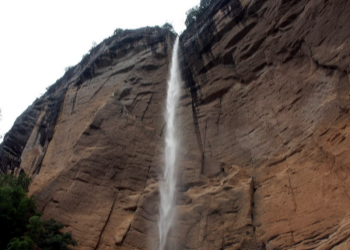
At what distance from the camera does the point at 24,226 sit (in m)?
11.0

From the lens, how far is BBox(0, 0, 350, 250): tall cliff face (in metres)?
9.25

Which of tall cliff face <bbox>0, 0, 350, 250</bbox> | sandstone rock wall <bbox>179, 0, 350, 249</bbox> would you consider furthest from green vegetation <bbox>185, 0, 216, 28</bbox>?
sandstone rock wall <bbox>179, 0, 350, 249</bbox>

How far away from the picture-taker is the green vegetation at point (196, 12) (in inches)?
930

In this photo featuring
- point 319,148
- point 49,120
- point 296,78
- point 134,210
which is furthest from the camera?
point 49,120

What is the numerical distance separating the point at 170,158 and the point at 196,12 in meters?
15.7

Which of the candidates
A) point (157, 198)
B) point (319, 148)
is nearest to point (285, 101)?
point (319, 148)

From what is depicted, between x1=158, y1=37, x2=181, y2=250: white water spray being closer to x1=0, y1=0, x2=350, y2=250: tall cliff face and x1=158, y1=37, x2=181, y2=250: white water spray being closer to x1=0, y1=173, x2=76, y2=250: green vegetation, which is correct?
x1=0, y1=0, x2=350, y2=250: tall cliff face

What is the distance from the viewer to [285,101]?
1138 centimetres

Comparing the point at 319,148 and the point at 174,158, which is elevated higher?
the point at 174,158

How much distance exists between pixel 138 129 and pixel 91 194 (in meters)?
4.11

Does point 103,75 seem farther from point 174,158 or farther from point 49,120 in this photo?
point 174,158

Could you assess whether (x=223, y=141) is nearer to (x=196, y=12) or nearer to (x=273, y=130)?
(x=273, y=130)

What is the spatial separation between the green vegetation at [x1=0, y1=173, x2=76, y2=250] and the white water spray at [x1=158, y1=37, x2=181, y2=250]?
3.58 metres

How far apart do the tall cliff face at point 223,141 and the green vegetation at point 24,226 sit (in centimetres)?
78
